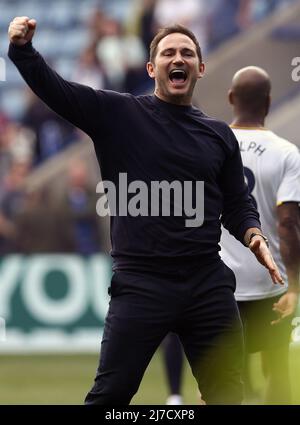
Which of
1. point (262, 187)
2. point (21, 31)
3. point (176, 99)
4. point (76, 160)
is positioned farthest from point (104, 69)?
point (21, 31)

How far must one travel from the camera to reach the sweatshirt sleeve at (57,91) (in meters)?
4.86

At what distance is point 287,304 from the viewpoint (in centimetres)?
639

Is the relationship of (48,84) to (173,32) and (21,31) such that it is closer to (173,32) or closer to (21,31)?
(21,31)

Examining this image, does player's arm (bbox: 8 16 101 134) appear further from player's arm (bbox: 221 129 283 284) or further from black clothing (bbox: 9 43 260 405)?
player's arm (bbox: 221 129 283 284)

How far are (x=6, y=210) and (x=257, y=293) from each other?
306 inches

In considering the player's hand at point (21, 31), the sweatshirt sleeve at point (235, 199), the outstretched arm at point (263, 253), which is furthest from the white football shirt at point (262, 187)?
the player's hand at point (21, 31)

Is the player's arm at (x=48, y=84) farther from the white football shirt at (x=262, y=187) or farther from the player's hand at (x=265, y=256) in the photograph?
the white football shirt at (x=262, y=187)

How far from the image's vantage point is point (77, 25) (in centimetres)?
1800

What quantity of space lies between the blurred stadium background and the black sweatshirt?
474 cm

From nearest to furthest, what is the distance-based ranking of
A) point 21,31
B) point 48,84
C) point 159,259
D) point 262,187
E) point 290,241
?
point 21,31
point 48,84
point 159,259
point 290,241
point 262,187

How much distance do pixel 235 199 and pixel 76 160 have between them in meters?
9.51
